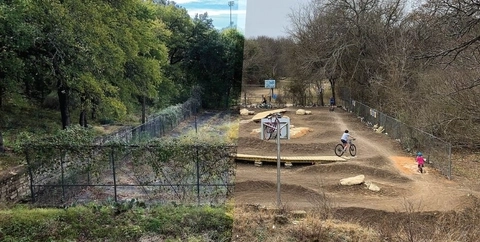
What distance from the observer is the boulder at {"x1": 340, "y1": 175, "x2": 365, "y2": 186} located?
4219mm

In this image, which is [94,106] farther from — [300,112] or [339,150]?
[300,112]

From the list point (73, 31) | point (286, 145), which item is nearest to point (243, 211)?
point (73, 31)

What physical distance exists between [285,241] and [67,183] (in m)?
2.50

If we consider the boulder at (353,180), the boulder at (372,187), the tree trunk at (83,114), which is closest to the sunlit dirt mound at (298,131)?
the boulder at (353,180)

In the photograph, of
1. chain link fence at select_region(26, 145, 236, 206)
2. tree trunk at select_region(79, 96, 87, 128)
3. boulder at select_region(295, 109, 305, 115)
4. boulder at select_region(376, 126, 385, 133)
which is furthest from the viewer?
boulder at select_region(295, 109, 305, 115)

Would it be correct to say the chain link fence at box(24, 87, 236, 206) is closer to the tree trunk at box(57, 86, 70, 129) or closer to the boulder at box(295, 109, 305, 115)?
the tree trunk at box(57, 86, 70, 129)

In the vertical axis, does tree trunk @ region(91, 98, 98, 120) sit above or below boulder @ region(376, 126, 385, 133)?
above

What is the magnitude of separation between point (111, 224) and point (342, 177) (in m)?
2.98

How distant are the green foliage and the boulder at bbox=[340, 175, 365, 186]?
2048mm

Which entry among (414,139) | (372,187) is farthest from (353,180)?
(414,139)

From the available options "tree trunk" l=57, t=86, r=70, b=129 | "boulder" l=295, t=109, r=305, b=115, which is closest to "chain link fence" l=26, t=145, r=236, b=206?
"tree trunk" l=57, t=86, r=70, b=129

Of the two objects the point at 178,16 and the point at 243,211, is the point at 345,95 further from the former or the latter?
the point at 243,211

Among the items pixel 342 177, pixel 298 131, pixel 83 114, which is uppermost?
pixel 83 114

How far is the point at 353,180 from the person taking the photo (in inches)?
169
